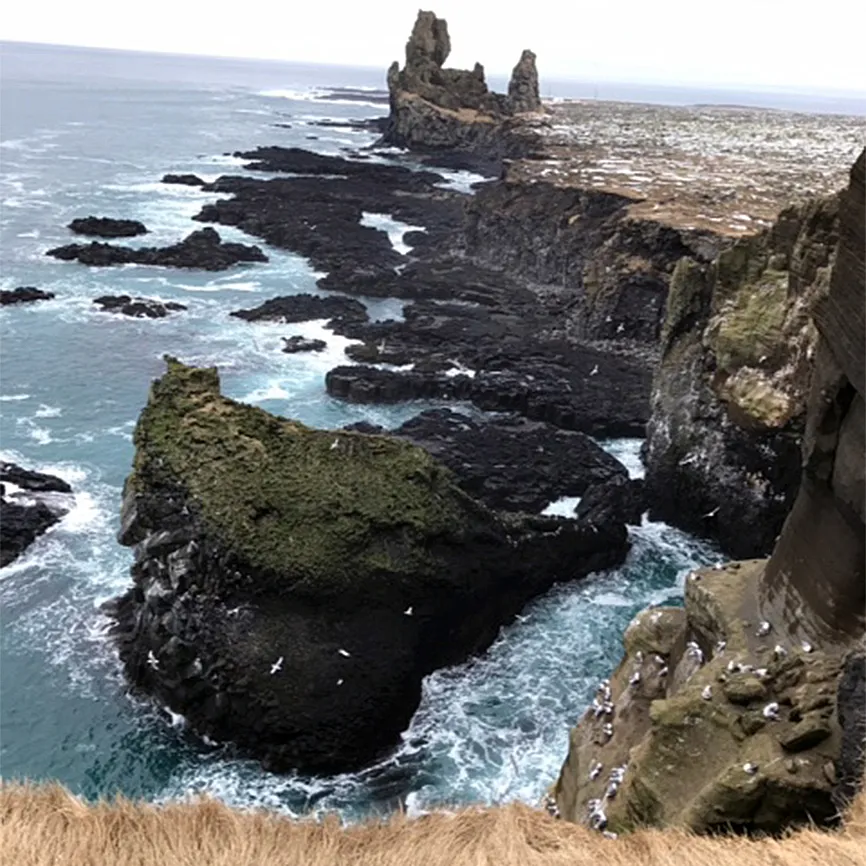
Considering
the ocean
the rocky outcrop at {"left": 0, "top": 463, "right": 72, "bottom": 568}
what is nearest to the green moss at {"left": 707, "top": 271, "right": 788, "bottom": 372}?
the ocean

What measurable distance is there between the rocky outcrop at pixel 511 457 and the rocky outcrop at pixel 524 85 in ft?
305

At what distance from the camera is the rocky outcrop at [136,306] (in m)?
42.9

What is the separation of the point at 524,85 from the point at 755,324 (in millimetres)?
103202

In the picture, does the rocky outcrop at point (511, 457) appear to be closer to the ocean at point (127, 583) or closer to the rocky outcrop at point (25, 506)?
the ocean at point (127, 583)

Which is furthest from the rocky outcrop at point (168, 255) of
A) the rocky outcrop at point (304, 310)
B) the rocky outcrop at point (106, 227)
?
the rocky outcrop at point (304, 310)

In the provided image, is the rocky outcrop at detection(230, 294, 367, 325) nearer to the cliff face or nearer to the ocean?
the ocean

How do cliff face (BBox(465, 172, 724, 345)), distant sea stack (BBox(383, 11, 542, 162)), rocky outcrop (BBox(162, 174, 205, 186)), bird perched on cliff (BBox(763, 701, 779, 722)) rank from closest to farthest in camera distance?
bird perched on cliff (BBox(763, 701, 779, 722)) → cliff face (BBox(465, 172, 724, 345)) → rocky outcrop (BBox(162, 174, 205, 186)) → distant sea stack (BBox(383, 11, 542, 162))

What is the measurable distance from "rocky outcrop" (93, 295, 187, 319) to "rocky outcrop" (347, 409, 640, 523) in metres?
17.5

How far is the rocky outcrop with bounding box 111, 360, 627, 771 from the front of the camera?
17656mm

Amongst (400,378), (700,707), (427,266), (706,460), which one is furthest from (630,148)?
(700,707)

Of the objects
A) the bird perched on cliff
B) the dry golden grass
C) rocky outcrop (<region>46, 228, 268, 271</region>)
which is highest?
the dry golden grass

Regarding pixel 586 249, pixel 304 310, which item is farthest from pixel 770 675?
pixel 586 249

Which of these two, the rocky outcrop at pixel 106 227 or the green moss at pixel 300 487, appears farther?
the rocky outcrop at pixel 106 227

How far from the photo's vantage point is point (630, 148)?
78250mm
